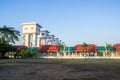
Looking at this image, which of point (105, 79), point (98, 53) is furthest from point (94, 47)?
point (105, 79)

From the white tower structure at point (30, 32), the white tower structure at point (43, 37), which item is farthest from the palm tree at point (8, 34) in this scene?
the white tower structure at point (43, 37)

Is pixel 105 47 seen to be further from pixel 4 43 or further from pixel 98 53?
pixel 4 43

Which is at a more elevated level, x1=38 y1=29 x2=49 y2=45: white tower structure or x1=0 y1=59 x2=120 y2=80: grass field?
x1=38 y1=29 x2=49 y2=45: white tower structure

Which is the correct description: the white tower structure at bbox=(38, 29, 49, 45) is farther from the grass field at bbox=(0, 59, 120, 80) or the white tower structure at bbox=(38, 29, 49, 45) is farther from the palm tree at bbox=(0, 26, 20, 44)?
the grass field at bbox=(0, 59, 120, 80)

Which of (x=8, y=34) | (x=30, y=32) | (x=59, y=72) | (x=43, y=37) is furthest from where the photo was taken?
(x=43, y=37)

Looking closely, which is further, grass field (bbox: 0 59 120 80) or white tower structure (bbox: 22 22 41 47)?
white tower structure (bbox: 22 22 41 47)

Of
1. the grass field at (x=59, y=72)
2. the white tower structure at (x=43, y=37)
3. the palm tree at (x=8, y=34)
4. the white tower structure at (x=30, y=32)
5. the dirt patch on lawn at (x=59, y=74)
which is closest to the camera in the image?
the dirt patch on lawn at (x=59, y=74)

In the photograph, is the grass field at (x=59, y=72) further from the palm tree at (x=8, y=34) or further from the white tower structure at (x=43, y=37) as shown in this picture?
the white tower structure at (x=43, y=37)

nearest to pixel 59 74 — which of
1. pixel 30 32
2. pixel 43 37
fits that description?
pixel 30 32

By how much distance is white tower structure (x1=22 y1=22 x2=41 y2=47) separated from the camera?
101m

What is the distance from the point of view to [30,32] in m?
101

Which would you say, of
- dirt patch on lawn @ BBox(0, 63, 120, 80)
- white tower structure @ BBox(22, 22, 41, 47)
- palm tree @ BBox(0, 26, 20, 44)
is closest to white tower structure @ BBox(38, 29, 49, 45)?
white tower structure @ BBox(22, 22, 41, 47)

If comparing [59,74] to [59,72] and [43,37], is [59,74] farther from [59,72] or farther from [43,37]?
[43,37]

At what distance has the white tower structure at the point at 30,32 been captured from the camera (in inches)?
3981
